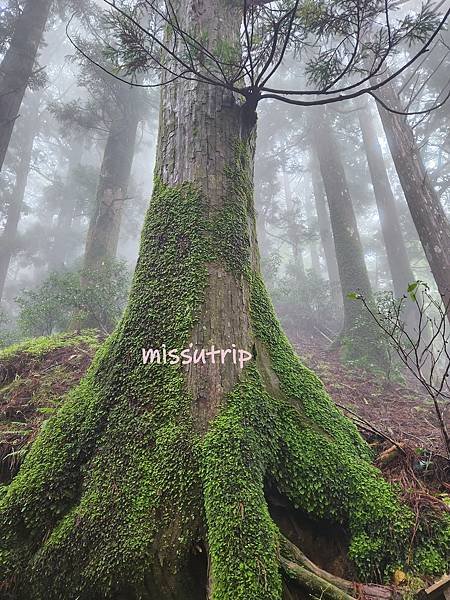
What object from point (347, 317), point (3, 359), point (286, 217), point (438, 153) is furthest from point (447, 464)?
point (438, 153)

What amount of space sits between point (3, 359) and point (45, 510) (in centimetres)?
268

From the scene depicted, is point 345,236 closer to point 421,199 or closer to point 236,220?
point 421,199

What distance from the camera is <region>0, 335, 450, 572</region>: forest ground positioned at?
236 centimetres

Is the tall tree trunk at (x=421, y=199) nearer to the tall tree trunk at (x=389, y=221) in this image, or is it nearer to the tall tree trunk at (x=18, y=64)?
the tall tree trunk at (x=389, y=221)

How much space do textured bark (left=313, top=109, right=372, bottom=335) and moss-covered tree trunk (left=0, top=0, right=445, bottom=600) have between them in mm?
5911

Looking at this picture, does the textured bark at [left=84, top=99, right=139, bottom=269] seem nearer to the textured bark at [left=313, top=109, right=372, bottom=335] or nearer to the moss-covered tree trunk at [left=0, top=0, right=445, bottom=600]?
the textured bark at [left=313, top=109, right=372, bottom=335]

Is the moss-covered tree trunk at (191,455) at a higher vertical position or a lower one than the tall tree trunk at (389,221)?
lower

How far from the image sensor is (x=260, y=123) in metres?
19.9

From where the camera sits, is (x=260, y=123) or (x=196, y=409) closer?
(x=196, y=409)

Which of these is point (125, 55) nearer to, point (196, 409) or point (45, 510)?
point (196, 409)

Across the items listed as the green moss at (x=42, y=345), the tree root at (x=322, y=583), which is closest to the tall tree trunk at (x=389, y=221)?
the green moss at (x=42, y=345)

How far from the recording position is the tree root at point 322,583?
5.52 feet

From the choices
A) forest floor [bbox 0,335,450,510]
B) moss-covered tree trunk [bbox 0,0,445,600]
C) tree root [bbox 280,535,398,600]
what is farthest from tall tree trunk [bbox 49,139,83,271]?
tree root [bbox 280,535,398,600]

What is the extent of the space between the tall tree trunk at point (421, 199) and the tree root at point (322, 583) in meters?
4.72
